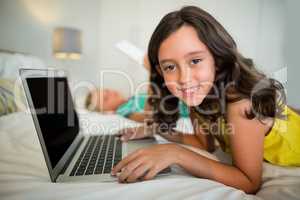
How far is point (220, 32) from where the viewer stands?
0.35 metres

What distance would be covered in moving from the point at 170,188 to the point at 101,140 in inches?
14.0

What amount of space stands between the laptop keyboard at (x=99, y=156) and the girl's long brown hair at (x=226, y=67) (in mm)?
198

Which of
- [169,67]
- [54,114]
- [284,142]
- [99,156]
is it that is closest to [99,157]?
[99,156]

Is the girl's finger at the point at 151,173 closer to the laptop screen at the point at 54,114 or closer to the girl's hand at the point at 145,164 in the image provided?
the girl's hand at the point at 145,164

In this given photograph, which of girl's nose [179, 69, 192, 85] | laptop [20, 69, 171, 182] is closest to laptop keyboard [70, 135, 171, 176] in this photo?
laptop [20, 69, 171, 182]

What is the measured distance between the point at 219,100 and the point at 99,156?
267 millimetres

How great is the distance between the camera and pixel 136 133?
602mm

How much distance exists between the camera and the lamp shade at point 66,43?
503mm

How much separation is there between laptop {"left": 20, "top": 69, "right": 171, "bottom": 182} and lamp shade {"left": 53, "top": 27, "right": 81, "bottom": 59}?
0.16 ft

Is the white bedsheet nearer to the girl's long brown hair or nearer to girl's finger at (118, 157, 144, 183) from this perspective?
girl's finger at (118, 157, 144, 183)

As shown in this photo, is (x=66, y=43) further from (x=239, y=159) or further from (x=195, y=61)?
(x=239, y=159)

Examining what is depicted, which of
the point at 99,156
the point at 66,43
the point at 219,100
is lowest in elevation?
the point at 99,156

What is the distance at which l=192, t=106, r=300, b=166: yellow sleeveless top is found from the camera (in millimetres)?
424

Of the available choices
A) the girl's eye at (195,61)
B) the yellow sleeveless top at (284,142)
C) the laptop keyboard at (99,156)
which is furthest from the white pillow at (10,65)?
the yellow sleeveless top at (284,142)
